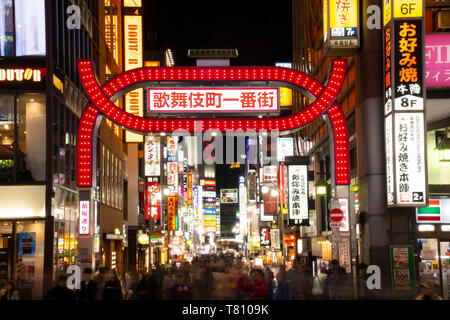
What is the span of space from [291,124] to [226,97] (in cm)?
255

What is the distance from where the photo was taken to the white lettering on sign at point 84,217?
20055 mm

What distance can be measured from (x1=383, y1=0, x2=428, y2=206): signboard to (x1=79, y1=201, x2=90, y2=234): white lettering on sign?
11304 mm

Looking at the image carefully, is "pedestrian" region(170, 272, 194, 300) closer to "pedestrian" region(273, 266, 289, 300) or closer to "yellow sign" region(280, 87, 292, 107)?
"pedestrian" region(273, 266, 289, 300)

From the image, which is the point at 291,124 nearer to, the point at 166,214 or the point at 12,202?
the point at 12,202

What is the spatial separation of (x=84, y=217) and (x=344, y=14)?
1381 cm

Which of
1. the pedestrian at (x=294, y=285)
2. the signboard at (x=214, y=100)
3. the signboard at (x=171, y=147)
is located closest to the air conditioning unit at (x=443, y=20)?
the signboard at (x=214, y=100)

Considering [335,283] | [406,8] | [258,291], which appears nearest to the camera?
[258,291]

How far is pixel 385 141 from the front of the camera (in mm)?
25141

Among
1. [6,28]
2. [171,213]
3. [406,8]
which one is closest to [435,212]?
[406,8]

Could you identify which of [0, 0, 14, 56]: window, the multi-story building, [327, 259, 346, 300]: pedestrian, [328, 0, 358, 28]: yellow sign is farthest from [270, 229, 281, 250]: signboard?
[327, 259, 346, 300]: pedestrian

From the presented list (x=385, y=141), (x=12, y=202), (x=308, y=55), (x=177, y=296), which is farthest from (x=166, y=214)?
(x=177, y=296)

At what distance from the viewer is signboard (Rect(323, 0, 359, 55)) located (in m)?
26.4

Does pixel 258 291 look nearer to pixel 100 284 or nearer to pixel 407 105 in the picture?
pixel 100 284

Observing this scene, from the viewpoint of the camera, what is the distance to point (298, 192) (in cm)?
4541
